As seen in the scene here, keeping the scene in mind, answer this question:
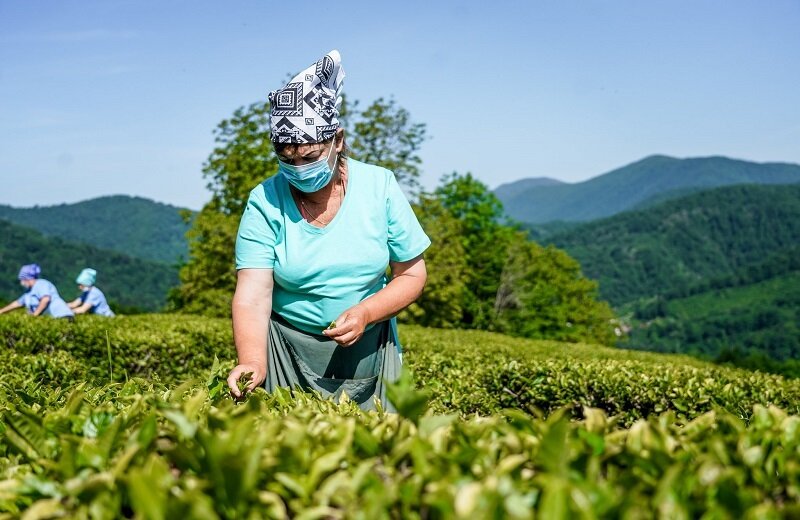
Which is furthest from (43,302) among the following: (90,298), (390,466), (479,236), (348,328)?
(479,236)

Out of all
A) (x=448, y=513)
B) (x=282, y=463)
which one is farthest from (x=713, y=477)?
(x=282, y=463)

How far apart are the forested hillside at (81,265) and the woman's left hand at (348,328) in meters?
119

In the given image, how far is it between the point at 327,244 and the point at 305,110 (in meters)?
0.57

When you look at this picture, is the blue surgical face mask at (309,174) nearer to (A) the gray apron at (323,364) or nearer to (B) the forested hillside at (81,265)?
(A) the gray apron at (323,364)

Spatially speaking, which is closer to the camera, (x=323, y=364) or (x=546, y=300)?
(x=323, y=364)

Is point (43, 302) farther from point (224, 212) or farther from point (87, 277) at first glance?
point (224, 212)

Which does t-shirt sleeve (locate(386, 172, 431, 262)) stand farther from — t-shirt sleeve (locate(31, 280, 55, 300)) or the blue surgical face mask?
t-shirt sleeve (locate(31, 280, 55, 300))

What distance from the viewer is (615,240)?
194875 mm

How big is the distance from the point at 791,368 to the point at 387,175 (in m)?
21.8

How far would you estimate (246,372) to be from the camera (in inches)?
108

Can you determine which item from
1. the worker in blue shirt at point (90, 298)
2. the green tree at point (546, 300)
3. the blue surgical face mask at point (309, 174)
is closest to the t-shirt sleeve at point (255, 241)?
the blue surgical face mask at point (309, 174)

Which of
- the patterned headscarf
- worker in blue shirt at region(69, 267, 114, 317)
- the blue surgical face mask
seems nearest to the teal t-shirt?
the blue surgical face mask

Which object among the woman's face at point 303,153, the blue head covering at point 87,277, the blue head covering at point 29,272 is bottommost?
the blue head covering at point 87,277

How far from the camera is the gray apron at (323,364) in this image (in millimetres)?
3197
